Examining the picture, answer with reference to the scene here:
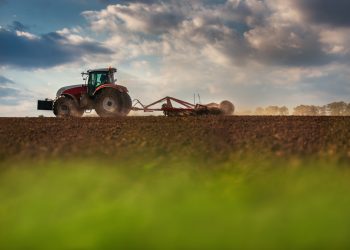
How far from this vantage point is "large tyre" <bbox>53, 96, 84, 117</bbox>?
60.3ft

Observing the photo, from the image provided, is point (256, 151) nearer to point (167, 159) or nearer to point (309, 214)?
point (167, 159)

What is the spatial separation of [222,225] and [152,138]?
8.90 feet

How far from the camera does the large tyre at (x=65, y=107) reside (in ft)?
60.3

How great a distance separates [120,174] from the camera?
3611 millimetres

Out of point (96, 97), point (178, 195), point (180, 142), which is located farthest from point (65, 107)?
point (178, 195)

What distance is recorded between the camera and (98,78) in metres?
18.2

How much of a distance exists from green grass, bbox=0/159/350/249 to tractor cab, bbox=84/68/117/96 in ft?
48.3

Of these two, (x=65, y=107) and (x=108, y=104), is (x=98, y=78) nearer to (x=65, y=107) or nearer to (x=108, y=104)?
(x=108, y=104)

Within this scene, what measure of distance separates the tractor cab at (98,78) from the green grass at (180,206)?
48.3 ft

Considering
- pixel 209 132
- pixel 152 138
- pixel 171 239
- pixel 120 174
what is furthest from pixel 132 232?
pixel 209 132

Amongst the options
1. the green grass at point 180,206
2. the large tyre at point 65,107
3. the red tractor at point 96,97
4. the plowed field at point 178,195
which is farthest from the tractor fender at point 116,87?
the green grass at point 180,206

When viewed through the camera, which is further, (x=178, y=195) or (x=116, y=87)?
(x=116, y=87)

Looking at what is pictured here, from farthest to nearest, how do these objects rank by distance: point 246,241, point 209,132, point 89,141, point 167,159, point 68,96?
point 68,96 < point 209,132 < point 89,141 < point 167,159 < point 246,241

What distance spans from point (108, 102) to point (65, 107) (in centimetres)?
236
